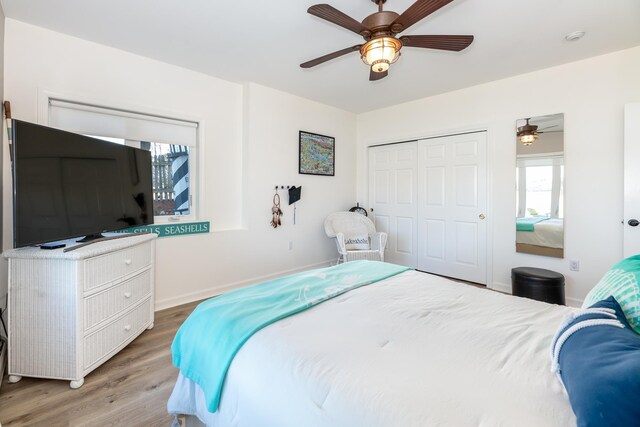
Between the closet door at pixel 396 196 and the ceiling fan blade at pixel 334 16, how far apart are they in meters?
2.84

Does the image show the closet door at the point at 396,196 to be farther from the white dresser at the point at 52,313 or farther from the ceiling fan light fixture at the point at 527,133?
the white dresser at the point at 52,313

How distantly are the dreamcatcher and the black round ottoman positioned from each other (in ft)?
9.09

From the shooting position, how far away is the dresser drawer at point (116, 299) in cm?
187

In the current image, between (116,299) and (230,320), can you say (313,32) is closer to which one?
(230,320)

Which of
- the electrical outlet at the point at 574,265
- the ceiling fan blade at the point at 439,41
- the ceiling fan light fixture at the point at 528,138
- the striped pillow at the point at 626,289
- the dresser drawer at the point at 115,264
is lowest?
the electrical outlet at the point at 574,265

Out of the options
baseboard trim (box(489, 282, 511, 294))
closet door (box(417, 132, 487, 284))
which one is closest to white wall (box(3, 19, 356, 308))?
closet door (box(417, 132, 487, 284))

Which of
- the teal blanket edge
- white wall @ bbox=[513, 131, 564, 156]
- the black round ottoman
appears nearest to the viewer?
the teal blanket edge

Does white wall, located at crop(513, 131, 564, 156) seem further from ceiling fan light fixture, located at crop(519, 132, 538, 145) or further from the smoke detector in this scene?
the smoke detector

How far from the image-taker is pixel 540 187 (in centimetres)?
329

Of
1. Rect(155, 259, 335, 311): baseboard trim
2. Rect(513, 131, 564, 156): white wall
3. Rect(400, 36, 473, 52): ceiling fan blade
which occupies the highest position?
Rect(400, 36, 473, 52): ceiling fan blade

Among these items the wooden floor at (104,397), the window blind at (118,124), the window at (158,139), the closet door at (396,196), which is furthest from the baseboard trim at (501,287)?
the window blind at (118,124)

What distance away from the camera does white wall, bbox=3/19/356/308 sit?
2.45 meters

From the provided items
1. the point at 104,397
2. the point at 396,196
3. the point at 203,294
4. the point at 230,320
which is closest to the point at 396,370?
the point at 230,320

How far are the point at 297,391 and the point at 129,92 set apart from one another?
3.15 m
